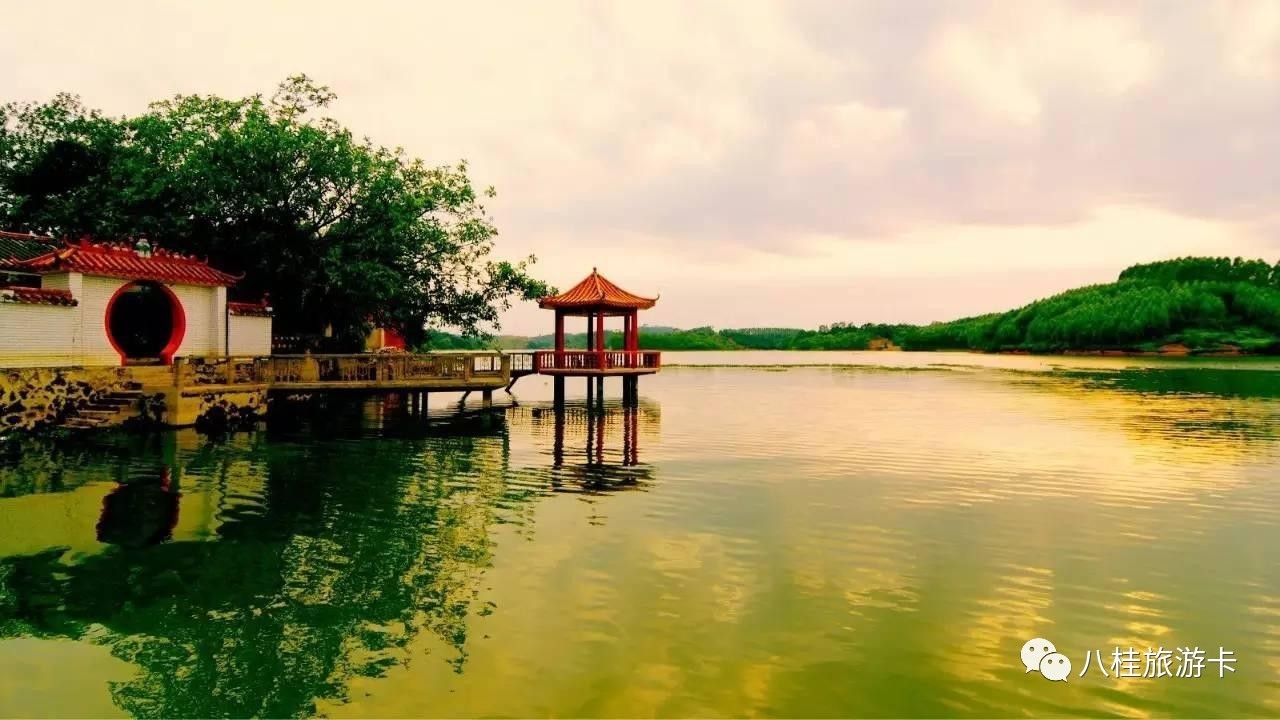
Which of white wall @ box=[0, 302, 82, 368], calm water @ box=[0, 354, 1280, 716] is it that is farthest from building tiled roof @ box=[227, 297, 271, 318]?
calm water @ box=[0, 354, 1280, 716]

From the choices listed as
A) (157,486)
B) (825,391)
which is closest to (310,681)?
(157,486)

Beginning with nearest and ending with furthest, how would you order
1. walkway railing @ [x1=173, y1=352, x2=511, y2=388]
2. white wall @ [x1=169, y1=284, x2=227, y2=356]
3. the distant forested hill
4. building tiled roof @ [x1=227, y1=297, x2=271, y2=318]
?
walkway railing @ [x1=173, y1=352, x2=511, y2=388]
white wall @ [x1=169, y1=284, x2=227, y2=356]
building tiled roof @ [x1=227, y1=297, x2=271, y2=318]
the distant forested hill

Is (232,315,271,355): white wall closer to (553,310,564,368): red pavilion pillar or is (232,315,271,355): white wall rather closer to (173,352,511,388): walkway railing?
(173,352,511,388): walkway railing

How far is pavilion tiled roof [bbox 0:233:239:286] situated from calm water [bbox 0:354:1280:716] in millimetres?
5202

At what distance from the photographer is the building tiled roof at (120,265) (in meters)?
20.3

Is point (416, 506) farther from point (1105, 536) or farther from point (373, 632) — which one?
point (1105, 536)

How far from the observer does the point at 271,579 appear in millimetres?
9047

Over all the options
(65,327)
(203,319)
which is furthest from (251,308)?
(65,327)

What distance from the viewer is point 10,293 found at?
1925 centimetres

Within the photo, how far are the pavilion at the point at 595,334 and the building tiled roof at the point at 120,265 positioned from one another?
12199 mm

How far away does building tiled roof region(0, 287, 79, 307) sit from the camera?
760 inches

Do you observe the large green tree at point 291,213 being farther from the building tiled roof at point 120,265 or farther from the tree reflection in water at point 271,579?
the tree reflection in water at point 271,579

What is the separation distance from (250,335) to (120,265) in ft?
18.1

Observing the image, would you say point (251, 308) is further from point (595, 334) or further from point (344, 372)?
point (595, 334)
